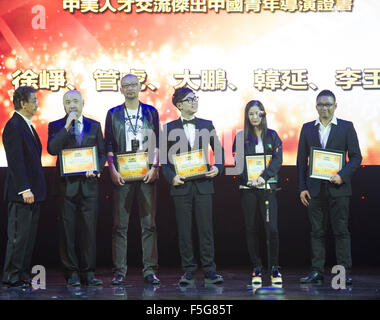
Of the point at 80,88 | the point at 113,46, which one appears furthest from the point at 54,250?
the point at 113,46

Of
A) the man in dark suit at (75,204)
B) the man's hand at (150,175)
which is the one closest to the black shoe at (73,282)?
the man in dark suit at (75,204)

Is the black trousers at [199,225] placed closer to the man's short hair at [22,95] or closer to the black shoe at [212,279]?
the black shoe at [212,279]

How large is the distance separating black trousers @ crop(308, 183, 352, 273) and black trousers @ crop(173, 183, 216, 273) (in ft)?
3.00

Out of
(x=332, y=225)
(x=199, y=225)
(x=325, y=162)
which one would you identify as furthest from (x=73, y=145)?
(x=332, y=225)

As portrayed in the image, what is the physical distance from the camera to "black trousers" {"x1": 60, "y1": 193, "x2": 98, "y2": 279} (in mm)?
5844

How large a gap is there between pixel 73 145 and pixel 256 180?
1.62 m

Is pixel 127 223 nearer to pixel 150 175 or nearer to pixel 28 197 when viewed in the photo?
pixel 150 175

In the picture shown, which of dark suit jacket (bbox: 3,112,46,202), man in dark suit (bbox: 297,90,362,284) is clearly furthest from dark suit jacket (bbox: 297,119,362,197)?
dark suit jacket (bbox: 3,112,46,202)

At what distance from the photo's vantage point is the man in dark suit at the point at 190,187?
5.90 meters

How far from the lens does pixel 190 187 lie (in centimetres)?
593

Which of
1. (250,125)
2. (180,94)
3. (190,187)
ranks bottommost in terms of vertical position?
(190,187)

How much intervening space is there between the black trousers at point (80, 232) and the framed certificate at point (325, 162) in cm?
195

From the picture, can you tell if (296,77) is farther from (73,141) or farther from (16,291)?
(16,291)

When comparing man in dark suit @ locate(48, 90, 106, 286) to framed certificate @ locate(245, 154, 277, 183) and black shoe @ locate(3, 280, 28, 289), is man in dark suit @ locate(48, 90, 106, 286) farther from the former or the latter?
framed certificate @ locate(245, 154, 277, 183)
